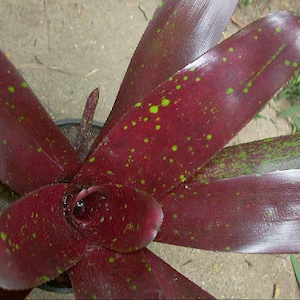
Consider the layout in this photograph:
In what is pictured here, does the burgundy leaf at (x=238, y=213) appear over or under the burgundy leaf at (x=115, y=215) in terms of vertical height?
under

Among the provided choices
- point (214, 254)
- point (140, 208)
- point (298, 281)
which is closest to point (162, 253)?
point (214, 254)

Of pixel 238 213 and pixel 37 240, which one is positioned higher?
pixel 37 240

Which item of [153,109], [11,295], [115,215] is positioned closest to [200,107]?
[153,109]

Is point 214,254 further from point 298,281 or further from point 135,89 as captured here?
point 135,89

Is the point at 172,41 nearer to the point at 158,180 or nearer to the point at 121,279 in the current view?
the point at 158,180

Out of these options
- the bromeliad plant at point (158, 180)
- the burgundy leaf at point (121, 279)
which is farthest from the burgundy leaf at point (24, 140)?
the burgundy leaf at point (121, 279)

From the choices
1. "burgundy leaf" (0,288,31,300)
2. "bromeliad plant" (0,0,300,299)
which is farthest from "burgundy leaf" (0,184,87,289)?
"burgundy leaf" (0,288,31,300)

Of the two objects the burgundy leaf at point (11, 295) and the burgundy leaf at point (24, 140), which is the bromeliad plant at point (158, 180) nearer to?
the burgundy leaf at point (24, 140)
